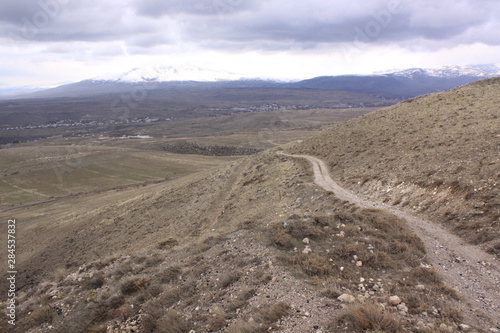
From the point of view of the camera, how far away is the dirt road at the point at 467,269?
6.78 meters

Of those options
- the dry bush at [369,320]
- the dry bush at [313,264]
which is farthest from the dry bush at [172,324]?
the dry bush at [369,320]

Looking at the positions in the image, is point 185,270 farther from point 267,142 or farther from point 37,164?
point 267,142

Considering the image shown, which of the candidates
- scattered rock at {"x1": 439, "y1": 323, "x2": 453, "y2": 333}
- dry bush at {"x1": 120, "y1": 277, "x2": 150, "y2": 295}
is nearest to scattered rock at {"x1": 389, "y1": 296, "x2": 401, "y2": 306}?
scattered rock at {"x1": 439, "y1": 323, "x2": 453, "y2": 333}

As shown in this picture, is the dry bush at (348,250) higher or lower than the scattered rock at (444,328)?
lower

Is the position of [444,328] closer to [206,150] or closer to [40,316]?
[40,316]

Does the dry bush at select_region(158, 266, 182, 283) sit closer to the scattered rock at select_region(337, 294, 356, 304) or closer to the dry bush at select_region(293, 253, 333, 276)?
the dry bush at select_region(293, 253, 333, 276)

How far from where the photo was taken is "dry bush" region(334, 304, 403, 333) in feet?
19.8

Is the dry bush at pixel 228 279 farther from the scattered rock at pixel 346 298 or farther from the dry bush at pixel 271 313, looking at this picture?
the scattered rock at pixel 346 298

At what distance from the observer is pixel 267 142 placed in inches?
3831

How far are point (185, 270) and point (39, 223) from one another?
99.2 ft

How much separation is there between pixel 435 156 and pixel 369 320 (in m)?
16.0

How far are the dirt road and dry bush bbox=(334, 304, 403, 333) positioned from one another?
1.80 metres

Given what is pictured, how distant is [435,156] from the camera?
61.9ft

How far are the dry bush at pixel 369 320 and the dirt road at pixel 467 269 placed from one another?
1804 mm
